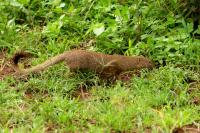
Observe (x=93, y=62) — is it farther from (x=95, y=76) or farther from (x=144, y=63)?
(x=144, y=63)

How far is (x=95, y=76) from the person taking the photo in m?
4.64

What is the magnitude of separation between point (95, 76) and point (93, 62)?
0.44 ft

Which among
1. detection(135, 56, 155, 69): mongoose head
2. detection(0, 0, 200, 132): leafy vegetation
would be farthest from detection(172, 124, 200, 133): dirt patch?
detection(135, 56, 155, 69): mongoose head

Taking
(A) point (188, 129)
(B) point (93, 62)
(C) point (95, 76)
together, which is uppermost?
(B) point (93, 62)

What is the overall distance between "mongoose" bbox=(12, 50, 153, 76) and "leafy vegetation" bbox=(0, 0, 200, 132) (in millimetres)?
84

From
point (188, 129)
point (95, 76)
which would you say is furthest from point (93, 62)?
point (188, 129)

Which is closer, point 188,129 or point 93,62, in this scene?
point 188,129

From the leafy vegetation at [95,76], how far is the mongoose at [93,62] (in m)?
0.08

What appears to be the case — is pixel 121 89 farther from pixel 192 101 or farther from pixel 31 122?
pixel 31 122

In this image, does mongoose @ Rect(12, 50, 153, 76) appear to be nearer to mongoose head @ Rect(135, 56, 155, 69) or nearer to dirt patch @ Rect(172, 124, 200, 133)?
mongoose head @ Rect(135, 56, 155, 69)

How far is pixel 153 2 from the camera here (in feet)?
18.5

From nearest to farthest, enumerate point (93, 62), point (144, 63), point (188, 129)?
point (188, 129) → point (93, 62) → point (144, 63)

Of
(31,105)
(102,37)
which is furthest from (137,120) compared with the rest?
(102,37)

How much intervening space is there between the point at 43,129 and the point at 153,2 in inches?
99.6
